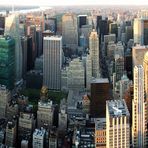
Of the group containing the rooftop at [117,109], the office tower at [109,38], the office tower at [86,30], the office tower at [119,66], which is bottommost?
the office tower at [119,66]

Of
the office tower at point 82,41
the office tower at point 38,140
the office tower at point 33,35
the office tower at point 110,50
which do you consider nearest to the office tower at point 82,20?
the office tower at point 82,41

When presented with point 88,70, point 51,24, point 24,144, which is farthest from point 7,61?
point 51,24

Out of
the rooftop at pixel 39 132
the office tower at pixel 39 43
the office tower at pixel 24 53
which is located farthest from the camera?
the office tower at pixel 39 43

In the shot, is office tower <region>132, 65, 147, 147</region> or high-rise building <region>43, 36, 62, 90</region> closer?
office tower <region>132, 65, 147, 147</region>

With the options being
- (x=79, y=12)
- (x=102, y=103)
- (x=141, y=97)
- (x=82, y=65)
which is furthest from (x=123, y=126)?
(x=79, y=12)

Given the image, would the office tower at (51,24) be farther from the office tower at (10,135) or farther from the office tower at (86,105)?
the office tower at (10,135)

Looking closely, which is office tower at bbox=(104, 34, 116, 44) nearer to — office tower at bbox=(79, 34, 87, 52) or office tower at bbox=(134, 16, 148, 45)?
office tower at bbox=(79, 34, 87, 52)

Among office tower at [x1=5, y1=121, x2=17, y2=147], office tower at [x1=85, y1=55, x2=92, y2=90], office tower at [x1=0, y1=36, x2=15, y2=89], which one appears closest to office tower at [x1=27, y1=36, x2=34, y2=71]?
office tower at [x1=0, y1=36, x2=15, y2=89]

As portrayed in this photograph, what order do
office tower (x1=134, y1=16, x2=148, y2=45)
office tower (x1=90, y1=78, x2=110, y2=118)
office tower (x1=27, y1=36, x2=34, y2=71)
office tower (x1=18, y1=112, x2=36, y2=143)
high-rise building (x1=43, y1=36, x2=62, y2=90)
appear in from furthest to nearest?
office tower (x1=134, y1=16, x2=148, y2=45) → office tower (x1=27, y1=36, x2=34, y2=71) → high-rise building (x1=43, y1=36, x2=62, y2=90) → office tower (x1=90, y1=78, x2=110, y2=118) → office tower (x1=18, y1=112, x2=36, y2=143)
